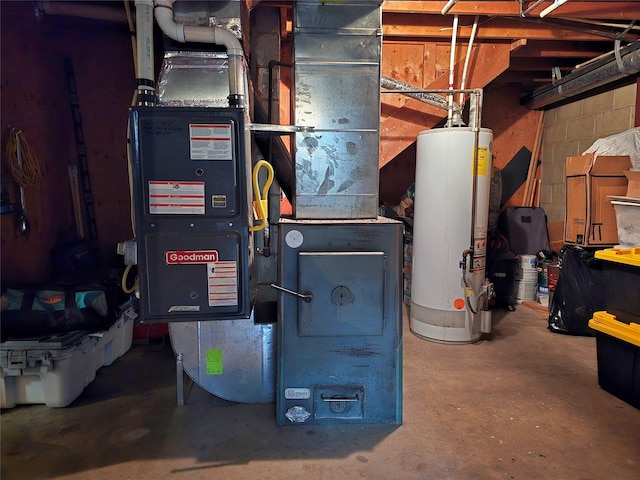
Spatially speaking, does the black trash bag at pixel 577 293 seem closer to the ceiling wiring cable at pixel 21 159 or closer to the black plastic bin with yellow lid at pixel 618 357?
the black plastic bin with yellow lid at pixel 618 357

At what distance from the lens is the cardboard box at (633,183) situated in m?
2.63

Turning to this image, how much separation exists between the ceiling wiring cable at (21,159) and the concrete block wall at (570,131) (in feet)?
14.7

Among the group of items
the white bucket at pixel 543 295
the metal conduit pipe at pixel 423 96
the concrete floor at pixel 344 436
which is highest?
the metal conduit pipe at pixel 423 96

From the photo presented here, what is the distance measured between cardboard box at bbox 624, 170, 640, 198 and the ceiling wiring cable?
12.6 ft

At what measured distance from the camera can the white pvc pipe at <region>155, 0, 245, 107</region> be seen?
1.68m

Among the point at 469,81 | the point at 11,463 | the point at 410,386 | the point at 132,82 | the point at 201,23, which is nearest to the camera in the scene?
the point at 11,463

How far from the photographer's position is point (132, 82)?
3.05 m

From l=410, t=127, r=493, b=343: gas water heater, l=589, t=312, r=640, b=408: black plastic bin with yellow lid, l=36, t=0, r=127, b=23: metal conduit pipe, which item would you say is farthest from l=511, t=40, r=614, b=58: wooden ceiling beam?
l=36, t=0, r=127, b=23: metal conduit pipe

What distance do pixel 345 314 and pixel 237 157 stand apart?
866 mm

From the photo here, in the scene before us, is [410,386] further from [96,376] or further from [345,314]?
[96,376]

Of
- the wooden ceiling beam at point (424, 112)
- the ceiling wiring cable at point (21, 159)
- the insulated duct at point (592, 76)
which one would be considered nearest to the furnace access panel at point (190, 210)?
the ceiling wiring cable at point (21, 159)

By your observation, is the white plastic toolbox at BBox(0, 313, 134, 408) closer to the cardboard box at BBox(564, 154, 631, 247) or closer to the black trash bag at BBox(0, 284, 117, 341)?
the black trash bag at BBox(0, 284, 117, 341)

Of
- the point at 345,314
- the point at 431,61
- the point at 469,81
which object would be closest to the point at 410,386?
the point at 345,314

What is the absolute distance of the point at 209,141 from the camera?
1.49 metres
